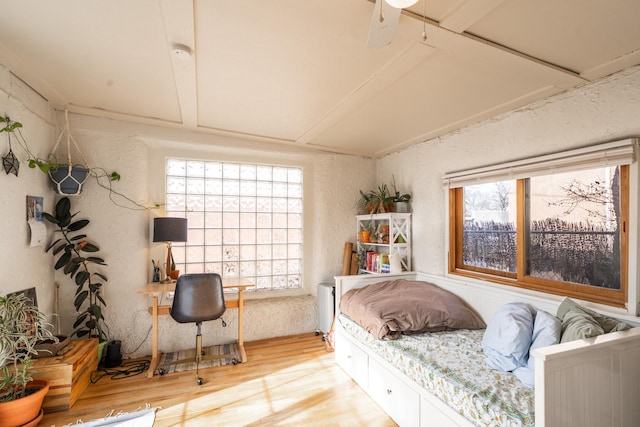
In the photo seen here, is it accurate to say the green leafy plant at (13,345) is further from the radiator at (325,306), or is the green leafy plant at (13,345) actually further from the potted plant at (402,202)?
the potted plant at (402,202)

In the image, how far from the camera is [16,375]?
6.63 ft

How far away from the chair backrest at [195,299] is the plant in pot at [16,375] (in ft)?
3.14

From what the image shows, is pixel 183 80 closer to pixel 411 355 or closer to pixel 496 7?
pixel 496 7

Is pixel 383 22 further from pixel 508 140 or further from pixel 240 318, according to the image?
pixel 240 318

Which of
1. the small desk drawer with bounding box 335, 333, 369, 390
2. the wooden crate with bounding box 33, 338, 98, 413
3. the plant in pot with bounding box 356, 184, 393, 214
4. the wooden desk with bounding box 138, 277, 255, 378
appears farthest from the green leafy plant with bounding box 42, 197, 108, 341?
the plant in pot with bounding box 356, 184, 393, 214

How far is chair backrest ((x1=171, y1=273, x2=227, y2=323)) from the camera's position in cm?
288

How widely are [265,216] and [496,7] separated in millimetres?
3253

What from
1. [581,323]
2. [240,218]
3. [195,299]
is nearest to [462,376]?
[581,323]

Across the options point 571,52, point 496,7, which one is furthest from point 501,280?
point 496,7

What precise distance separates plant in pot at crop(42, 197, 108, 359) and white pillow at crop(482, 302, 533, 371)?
3.37 metres

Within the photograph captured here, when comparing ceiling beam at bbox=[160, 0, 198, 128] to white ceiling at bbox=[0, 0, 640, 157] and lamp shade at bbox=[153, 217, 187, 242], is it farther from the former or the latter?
lamp shade at bbox=[153, 217, 187, 242]

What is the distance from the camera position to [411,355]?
215cm

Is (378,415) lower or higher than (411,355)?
lower

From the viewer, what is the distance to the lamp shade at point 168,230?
3.13m
